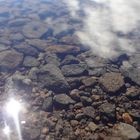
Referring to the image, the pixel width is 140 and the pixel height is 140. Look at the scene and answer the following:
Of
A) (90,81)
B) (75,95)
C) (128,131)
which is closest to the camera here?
(128,131)

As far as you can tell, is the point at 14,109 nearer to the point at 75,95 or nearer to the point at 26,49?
the point at 75,95

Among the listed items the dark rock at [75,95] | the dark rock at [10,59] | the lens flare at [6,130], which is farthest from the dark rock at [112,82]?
the dark rock at [10,59]

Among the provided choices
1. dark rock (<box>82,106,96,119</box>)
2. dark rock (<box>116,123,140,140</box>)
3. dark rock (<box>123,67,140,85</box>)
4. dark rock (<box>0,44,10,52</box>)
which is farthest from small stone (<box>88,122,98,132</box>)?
dark rock (<box>0,44,10,52</box>)

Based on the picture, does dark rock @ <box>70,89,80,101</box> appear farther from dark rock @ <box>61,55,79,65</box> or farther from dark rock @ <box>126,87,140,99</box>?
dark rock @ <box>61,55,79,65</box>

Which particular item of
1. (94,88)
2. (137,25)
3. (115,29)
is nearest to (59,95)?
(94,88)

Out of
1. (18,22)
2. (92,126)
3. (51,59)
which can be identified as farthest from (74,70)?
(18,22)

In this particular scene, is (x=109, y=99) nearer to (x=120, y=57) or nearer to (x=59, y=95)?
(x=59, y=95)

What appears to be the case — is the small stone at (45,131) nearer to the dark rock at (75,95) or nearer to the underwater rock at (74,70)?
the dark rock at (75,95)
